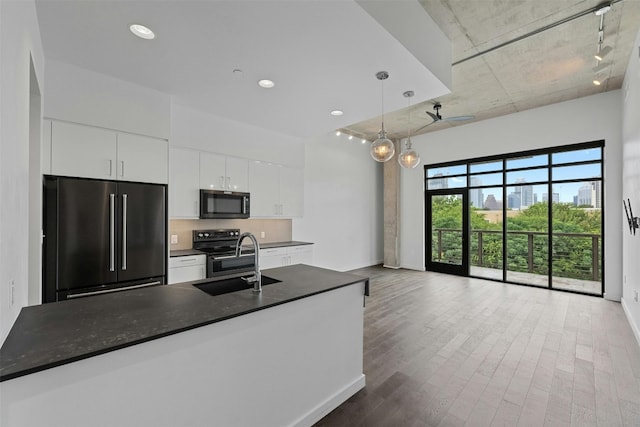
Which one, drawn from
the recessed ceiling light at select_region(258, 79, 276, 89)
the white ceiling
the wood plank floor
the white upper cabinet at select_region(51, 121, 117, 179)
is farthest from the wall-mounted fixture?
the white upper cabinet at select_region(51, 121, 117, 179)

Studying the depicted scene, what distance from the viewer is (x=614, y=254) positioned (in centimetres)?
477

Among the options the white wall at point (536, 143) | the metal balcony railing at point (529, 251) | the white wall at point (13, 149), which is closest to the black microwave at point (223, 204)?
the white wall at point (13, 149)

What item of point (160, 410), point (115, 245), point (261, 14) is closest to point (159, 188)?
point (115, 245)

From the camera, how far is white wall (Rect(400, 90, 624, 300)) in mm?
4730

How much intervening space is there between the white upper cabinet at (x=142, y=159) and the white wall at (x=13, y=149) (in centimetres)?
143

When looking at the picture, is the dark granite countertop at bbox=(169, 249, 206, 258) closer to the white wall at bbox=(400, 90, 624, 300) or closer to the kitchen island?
the kitchen island

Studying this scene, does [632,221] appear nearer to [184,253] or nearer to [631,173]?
[631,173]

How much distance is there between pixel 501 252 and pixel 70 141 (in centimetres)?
720

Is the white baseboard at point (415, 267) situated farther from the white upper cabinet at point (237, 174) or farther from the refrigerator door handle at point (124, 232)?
the refrigerator door handle at point (124, 232)

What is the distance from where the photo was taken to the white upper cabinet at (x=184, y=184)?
400cm

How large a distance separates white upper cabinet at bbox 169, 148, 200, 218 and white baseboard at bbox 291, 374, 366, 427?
121 inches

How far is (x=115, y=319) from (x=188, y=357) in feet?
1.38

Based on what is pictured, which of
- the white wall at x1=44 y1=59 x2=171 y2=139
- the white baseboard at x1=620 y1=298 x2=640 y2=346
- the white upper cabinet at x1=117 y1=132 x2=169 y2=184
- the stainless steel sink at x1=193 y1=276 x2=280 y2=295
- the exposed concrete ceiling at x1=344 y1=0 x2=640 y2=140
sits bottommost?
A: the white baseboard at x1=620 y1=298 x2=640 y2=346

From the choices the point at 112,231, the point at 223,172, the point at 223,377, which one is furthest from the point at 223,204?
the point at 223,377
